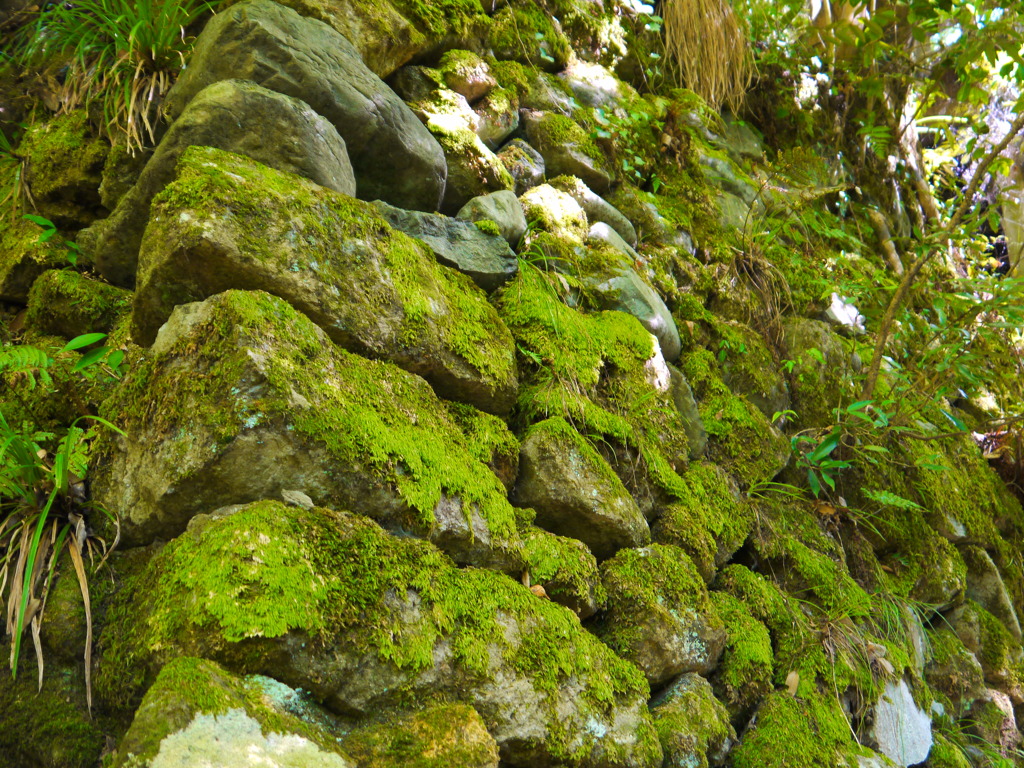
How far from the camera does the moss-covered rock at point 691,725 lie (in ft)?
5.88

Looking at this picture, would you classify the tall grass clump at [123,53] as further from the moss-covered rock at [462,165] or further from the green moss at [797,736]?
the green moss at [797,736]

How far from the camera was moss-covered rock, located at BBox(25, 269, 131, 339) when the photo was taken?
6.93ft

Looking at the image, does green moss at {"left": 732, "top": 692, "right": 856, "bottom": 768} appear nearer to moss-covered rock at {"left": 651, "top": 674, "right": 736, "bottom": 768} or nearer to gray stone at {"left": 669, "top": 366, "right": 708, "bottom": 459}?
moss-covered rock at {"left": 651, "top": 674, "right": 736, "bottom": 768}

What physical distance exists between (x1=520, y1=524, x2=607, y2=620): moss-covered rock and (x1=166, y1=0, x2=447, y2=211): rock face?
52.2 inches

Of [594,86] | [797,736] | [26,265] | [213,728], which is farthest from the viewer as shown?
[594,86]

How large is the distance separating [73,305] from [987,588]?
14.1 feet

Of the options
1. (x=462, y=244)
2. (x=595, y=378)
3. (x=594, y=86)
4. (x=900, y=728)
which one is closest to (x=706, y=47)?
(x=594, y=86)

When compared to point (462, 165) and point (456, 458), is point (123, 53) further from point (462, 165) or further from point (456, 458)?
point (456, 458)

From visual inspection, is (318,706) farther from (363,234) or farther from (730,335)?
(730,335)

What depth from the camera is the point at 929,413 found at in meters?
3.82

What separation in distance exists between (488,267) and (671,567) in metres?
1.21

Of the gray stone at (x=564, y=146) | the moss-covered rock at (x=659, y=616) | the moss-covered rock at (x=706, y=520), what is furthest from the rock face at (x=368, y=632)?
the gray stone at (x=564, y=146)

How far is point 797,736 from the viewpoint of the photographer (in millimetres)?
2102

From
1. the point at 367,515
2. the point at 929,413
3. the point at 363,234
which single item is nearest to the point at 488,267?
the point at 363,234
